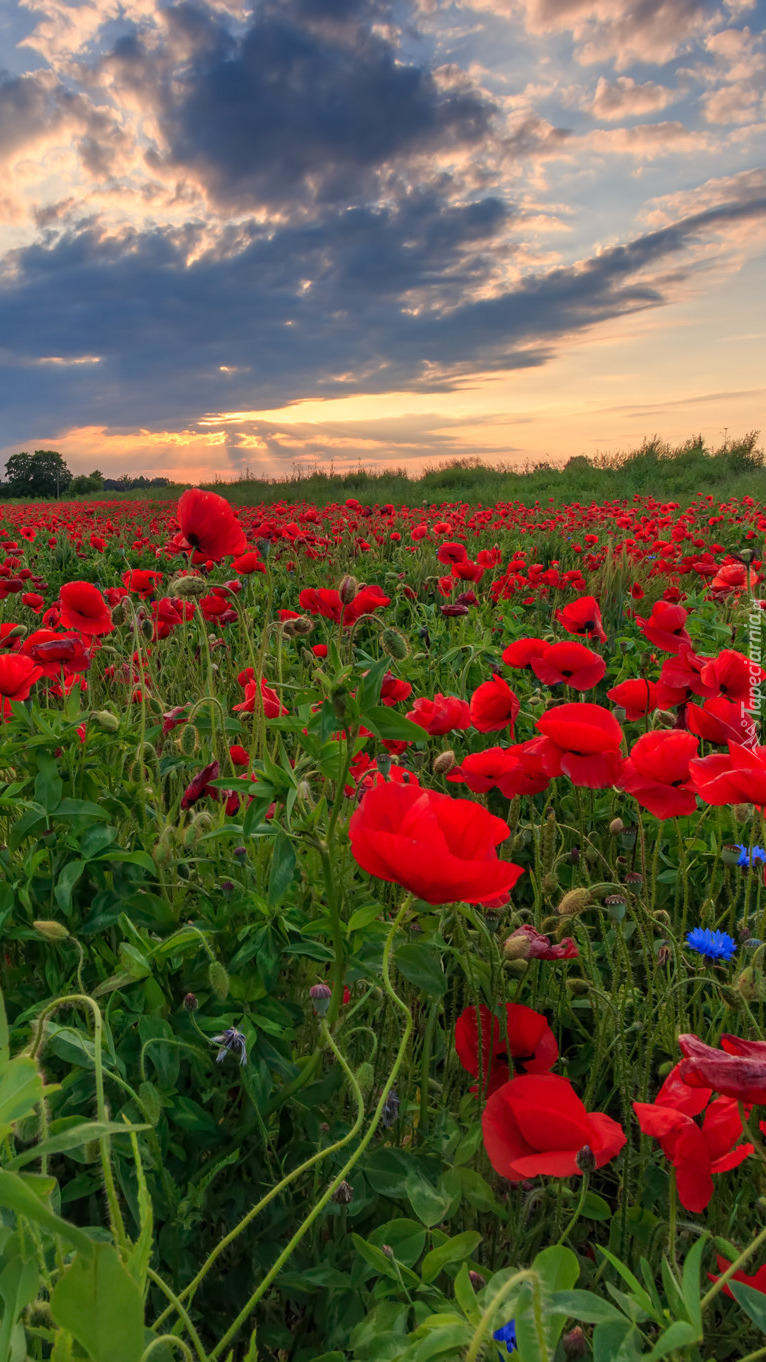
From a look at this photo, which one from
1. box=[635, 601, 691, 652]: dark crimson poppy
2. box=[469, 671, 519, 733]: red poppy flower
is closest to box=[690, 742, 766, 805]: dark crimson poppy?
box=[469, 671, 519, 733]: red poppy flower

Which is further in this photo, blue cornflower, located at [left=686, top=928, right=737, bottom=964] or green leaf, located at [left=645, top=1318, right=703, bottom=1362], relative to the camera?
blue cornflower, located at [left=686, top=928, right=737, bottom=964]

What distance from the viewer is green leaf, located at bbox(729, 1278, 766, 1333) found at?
25.2 inches

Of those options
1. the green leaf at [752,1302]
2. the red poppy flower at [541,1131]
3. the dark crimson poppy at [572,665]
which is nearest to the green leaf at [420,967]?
the red poppy flower at [541,1131]

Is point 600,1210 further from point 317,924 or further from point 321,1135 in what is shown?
point 317,924

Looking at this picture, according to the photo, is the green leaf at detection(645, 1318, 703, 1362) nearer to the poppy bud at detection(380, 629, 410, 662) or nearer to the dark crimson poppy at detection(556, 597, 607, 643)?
the poppy bud at detection(380, 629, 410, 662)

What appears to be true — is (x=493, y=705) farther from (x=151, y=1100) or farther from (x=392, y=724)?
(x=151, y=1100)

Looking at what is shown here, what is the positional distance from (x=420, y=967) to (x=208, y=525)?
3.49 feet

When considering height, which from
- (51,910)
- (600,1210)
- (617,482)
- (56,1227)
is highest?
(617,482)

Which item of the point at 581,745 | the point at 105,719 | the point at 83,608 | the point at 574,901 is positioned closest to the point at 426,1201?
the point at 574,901

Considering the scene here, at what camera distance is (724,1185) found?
1.28 meters

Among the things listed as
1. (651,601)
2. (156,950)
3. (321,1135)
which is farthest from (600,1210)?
(651,601)

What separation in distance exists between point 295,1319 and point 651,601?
15.7 ft

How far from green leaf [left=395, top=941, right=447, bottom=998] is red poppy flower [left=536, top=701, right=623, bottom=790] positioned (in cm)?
42

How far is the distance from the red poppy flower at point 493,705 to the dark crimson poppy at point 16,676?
87 cm
